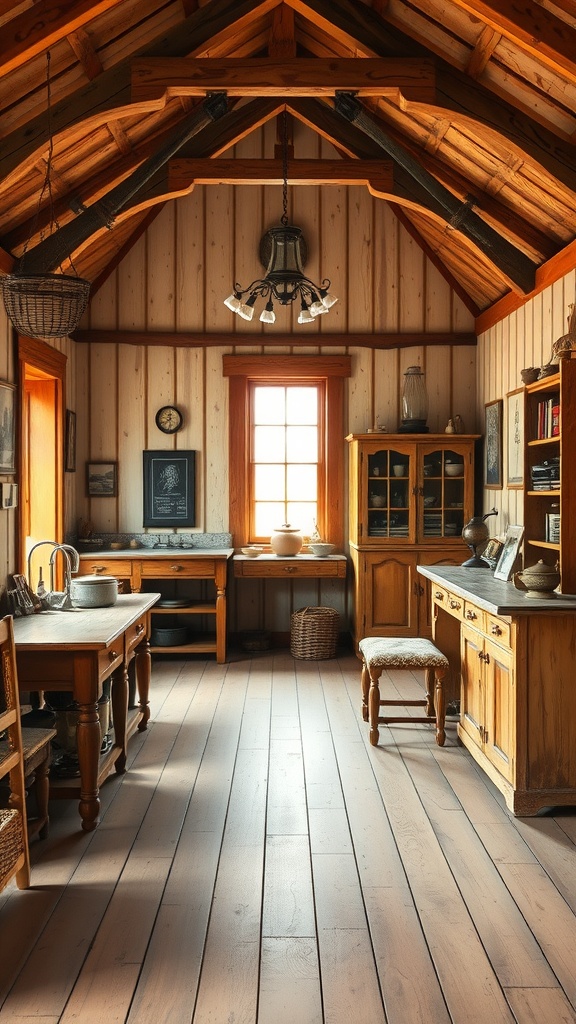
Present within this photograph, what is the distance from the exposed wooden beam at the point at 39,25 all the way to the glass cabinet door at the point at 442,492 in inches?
182

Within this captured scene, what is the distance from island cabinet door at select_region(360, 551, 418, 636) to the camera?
7426mm

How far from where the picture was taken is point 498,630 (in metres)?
4.14

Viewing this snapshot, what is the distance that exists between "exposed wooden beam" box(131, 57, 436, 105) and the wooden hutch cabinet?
10.5 feet

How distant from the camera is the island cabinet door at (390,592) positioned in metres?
7.43

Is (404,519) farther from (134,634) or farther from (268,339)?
(134,634)

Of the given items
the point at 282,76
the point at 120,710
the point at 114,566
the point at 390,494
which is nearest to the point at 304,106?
the point at 282,76

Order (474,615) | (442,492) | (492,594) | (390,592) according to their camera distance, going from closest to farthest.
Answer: (492,594) < (474,615) < (390,592) < (442,492)

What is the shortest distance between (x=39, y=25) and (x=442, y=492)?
4933 millimetres

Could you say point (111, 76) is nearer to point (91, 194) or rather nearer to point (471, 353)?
point (91, 194)

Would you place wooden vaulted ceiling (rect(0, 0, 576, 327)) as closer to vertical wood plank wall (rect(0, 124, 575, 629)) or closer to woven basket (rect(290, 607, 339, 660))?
vertical wood plank wall (rect(0, 124, 575, 629))

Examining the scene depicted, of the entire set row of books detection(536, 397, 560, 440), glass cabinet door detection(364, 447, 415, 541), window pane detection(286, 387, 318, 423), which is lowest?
glass cabinet door detection(364, 447, 415, 541)

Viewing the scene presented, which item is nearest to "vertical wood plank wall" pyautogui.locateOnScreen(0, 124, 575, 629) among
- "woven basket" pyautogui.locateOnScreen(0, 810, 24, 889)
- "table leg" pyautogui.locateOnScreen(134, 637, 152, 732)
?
"table leg" pyautogui.locateOnScreen(134, 637, 152, 732)

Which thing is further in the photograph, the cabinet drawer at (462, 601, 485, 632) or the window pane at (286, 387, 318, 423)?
the window pane at (286, 387, 318, 423)

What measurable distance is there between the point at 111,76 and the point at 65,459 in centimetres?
341
